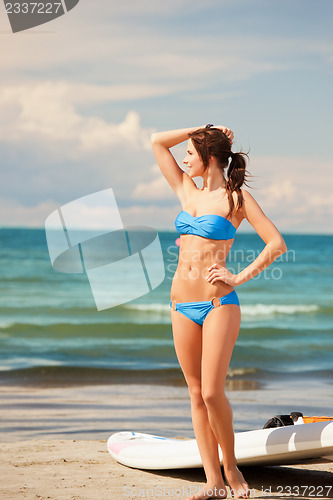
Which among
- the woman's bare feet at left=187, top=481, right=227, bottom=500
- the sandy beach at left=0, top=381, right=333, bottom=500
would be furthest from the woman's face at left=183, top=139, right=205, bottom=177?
the sandy beach at left=0, top=381, right=333, bottom=500

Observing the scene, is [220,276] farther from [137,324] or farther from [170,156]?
[137,324]

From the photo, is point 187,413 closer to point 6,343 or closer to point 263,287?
point 6,343

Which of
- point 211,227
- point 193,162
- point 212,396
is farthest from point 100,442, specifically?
point 193,162

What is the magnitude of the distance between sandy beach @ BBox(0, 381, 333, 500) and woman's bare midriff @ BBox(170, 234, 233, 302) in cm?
124

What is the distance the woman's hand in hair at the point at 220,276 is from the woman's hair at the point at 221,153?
1.39 ft

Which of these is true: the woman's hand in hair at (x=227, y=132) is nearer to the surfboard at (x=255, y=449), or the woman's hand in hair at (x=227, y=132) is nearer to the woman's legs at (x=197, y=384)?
the woman's legs at (x=197, y=384)

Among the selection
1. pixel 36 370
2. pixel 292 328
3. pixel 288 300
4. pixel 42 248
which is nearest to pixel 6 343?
pixel 36 370

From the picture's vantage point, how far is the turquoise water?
11.6m

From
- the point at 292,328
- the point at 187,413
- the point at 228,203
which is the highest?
the point at 228,203

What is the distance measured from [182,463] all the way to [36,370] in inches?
228

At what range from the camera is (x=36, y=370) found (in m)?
10.1

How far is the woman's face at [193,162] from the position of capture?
13.6ft

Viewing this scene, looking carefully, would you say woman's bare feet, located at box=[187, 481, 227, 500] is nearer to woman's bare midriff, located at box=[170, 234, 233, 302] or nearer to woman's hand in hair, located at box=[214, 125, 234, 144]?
woman's bare midriff, located at box=[170, 234, 233, 302]

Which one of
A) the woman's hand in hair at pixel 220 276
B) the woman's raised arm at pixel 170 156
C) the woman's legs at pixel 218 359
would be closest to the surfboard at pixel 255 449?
the woman's legs at pixel 218 359
